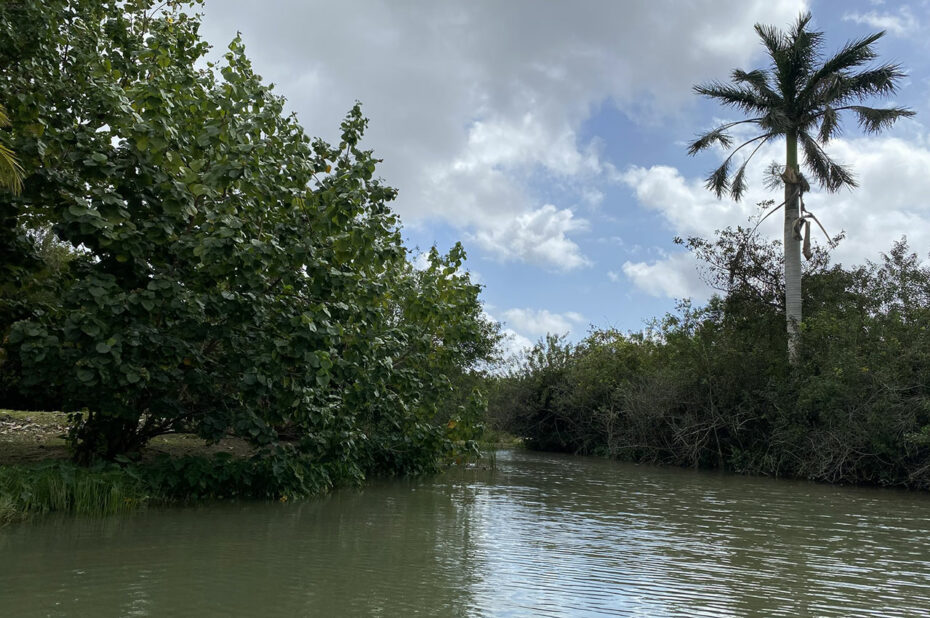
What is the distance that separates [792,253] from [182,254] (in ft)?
60.6

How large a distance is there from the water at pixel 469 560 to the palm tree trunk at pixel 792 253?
8.89 m

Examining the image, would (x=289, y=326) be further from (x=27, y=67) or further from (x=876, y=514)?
(x=876, y=514)

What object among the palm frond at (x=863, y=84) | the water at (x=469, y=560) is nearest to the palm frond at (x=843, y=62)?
the palm frond at (x=863, y=84)

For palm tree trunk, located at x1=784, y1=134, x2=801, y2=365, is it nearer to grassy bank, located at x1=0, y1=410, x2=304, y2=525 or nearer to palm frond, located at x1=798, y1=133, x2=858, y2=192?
palm frond, located at x1=798, y1=133, x2=858, y2=192

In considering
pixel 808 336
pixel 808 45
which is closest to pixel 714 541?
pixel 808 336

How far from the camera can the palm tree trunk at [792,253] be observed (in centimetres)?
A: 2126

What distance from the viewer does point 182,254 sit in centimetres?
988

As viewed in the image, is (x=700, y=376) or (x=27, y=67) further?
(x=700, y=376)

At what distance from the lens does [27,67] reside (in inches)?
422

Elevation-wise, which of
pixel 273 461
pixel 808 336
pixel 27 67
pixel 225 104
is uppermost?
pixel 27 67

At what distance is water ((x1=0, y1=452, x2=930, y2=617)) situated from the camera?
564 cm

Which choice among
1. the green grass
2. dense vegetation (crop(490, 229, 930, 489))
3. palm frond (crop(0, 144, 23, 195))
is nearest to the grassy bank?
the green grass

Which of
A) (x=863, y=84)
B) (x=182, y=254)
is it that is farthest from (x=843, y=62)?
(x=182, y=254)

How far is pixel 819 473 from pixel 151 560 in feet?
56.4
